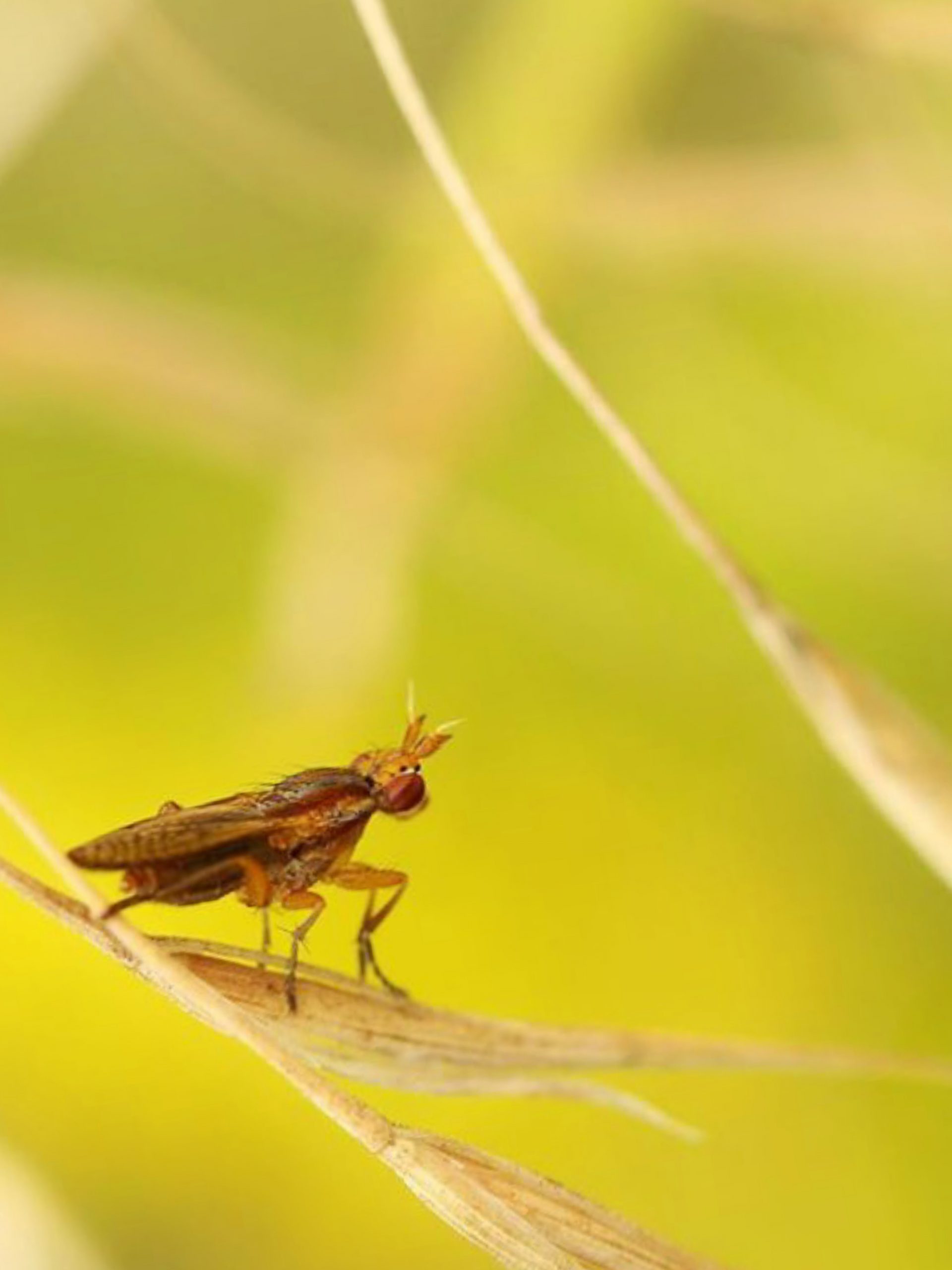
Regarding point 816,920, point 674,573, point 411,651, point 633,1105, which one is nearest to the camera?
point 633,1105

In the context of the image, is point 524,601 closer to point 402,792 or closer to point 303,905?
point 402,792

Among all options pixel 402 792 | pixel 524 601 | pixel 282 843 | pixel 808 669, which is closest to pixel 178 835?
pixel 282 843

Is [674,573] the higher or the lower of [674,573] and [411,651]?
the higher

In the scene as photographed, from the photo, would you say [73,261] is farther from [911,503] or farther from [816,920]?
[816,920]

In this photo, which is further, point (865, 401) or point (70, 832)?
point (865, 401)

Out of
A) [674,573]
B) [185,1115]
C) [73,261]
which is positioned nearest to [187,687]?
[185,1115]

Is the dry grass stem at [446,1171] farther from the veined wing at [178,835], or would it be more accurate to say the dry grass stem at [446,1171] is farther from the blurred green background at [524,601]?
the blurred green background at [524,601]

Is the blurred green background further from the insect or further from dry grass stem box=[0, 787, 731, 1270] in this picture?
dry grass stem box=[0, 787, 731, 1270]

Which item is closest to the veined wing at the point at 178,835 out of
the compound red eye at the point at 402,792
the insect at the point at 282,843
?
the insect at the point at 282,843
